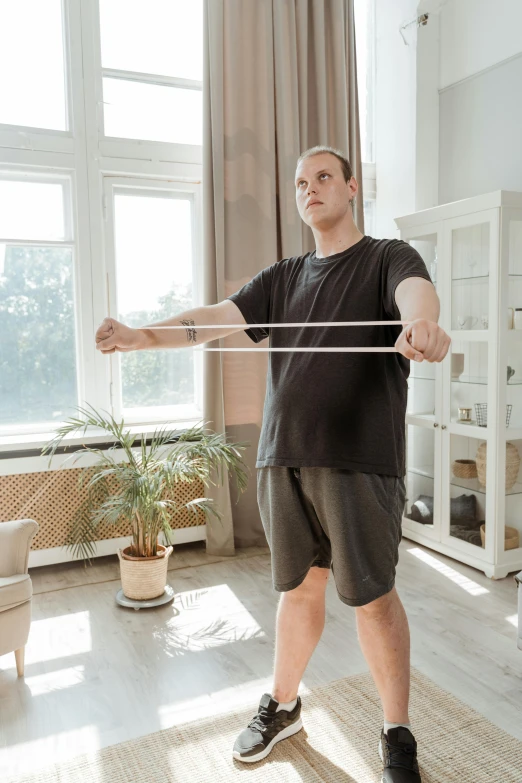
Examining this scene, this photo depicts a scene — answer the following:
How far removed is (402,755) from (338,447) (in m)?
0.82

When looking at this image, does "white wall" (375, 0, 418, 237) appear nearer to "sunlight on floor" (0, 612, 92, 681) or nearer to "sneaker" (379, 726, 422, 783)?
"sunlight on floor" (0, 612, 92, 681)

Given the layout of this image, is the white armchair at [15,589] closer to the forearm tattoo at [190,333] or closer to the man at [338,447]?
the man at [338,447]

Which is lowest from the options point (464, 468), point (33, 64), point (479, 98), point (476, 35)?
Answer: point (464, 468)

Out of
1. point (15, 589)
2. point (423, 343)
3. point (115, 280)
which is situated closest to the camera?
point (423, 343)

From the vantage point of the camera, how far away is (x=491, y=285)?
3.22m

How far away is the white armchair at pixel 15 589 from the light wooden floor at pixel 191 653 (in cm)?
16

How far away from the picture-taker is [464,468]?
3.48 metres

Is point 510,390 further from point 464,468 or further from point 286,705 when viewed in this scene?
point 286,705

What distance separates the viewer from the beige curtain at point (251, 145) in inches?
143

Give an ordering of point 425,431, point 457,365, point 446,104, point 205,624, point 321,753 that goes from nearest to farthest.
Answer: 1. point 321,753
2. point 205,624
3. point 457,365
4. point 425,431
5. point 446,104

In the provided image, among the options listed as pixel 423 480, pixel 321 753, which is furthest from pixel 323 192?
pixel 423 480

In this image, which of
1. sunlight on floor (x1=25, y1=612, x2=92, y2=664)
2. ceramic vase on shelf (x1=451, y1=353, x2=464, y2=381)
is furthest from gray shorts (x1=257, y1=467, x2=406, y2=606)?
ceramic vase on shelf (x1=451, y1=353, x2=464, y2=381)

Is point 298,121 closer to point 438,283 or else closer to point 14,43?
point 438,283

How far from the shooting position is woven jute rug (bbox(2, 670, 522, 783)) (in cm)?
179
